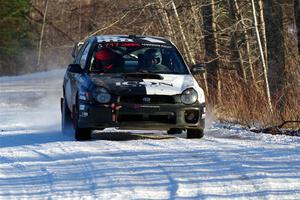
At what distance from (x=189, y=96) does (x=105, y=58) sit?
168cm

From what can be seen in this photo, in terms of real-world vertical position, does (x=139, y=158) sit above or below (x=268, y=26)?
below

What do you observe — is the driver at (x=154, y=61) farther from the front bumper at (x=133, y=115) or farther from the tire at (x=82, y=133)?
the tire at (x=82, y=133)

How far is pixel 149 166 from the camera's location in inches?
354

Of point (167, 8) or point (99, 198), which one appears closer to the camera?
point (99, 198)

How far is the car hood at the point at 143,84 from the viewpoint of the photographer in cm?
1145

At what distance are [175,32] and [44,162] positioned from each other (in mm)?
14400

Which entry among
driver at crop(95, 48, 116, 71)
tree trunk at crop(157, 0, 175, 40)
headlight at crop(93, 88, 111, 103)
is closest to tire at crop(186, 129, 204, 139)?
headlight at crop(93, 88, 111, 103)

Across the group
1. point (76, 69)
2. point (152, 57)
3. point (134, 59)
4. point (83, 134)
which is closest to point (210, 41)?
point (152, 57)

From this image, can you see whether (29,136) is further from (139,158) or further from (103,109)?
(139,158)

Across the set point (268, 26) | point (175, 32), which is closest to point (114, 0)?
point (175, 32)

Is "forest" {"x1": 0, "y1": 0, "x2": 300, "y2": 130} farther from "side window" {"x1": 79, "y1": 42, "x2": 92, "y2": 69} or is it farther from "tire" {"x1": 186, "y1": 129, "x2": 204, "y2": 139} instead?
"side window" {"x1": 79, "y1": 42, "x2": 92, "y2": 69}

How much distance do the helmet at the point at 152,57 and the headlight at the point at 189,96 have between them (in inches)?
46.7

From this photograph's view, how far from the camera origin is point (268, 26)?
66.9 ft

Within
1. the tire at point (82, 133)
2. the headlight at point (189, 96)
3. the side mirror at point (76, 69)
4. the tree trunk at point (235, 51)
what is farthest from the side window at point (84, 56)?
the tree trunk at point (235, 51)
